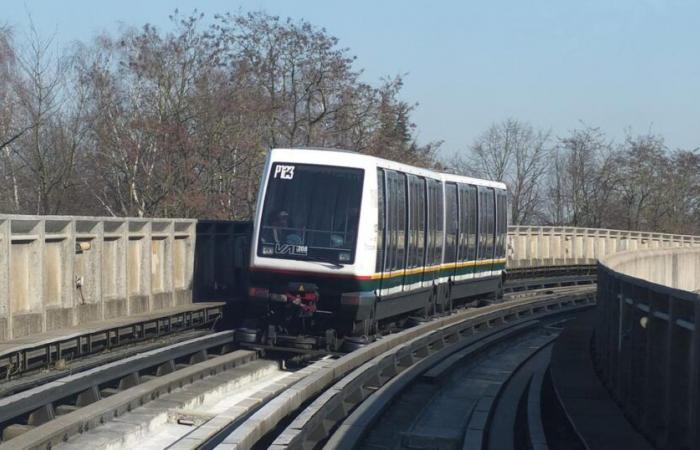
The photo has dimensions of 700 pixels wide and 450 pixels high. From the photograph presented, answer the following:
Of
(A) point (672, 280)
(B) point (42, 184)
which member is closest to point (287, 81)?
(B) point (42, 184)

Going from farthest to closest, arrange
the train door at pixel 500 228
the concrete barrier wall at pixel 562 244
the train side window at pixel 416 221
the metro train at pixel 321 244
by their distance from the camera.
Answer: the concrete barrier wall at pixel 562 244 < the train door at pixel 500 228 < the train side window at pixel 416 221 < the metro train at pixel 321 244

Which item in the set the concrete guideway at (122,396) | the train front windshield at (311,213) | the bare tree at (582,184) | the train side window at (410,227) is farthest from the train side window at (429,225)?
the bare tree at (582,184)

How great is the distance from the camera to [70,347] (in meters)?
15.4

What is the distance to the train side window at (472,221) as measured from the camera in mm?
25672

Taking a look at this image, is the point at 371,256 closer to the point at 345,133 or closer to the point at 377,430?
the point at 377,430

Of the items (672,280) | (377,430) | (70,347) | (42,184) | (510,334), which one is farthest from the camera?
(672,280)

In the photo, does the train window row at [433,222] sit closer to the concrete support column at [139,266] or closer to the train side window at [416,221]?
the train side window at [416,221]

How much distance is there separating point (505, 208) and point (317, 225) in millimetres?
13231

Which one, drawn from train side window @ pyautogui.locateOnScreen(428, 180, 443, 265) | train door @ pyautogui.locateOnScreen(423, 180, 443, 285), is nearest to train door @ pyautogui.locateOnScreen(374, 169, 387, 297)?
train door @ pyautogui.locateOnScreen(423, 180, 443, 285)

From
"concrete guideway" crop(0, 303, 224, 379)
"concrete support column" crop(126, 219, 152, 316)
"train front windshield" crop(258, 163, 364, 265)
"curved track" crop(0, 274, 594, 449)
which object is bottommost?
"curved track" crop(0, 274, 594, 449)

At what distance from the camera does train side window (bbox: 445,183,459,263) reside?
23609 mm

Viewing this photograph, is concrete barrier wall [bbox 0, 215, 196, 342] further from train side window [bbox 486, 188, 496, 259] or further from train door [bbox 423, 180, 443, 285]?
train side window [bbox 486, 188, 496, 259]

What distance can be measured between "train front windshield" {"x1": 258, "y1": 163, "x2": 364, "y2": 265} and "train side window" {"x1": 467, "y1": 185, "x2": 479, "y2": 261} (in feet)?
28.3

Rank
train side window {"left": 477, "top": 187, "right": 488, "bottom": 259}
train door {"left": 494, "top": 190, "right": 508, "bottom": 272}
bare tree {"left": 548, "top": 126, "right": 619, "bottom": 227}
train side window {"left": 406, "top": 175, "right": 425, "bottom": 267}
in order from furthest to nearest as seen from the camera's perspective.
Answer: bare tree {"left": 548, "top": 126, "right": 619, "bottom": 227}
train door {"left": 494, "top": 190, "right": 508, "bottom": 272}
train side window {"left": 477, "top": 187, "right": 488, "bottom": 259}
train side window {"left": 406, "top": 175, "right": 425, "bottom": 267}
